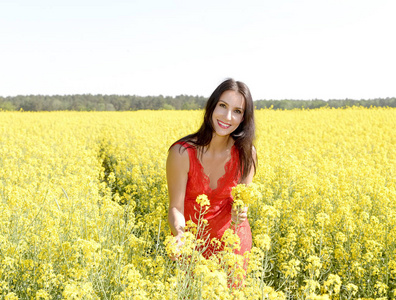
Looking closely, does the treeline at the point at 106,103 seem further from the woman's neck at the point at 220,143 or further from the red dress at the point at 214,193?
the red dress at the point at 214,193

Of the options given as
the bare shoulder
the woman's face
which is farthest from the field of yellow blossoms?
the woman's face

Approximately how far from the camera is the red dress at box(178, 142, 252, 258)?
3199 millimetres

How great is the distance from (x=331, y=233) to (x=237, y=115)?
5.43ft

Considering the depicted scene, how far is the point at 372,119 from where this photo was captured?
52.9 feet

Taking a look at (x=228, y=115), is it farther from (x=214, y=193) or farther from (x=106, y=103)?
(x=106, y=103)

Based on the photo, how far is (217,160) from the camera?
3.35m

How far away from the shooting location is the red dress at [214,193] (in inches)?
126

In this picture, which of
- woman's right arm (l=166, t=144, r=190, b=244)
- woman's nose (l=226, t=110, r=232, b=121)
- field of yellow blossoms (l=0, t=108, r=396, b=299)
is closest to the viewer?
field of yellow blossoms (l=0, t=108, r=396, b=299)

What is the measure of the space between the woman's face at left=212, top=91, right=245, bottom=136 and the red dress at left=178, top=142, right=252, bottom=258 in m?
0.35

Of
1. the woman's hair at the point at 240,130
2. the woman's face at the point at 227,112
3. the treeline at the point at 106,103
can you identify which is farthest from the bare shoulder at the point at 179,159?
the treeline at the point at 106,103

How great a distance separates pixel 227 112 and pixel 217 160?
534 mm

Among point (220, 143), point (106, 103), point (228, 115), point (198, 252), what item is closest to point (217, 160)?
point (220, 143)

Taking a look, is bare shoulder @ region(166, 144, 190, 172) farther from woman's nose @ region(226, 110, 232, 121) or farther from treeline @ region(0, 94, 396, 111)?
treeline @ region(0, 94, 396, 111)

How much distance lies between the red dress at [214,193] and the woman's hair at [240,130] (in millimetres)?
69
